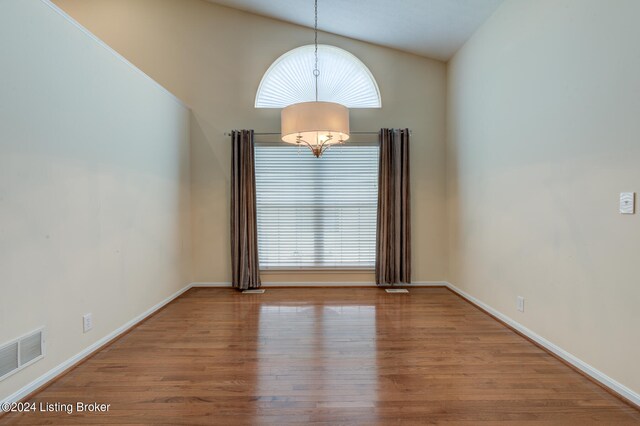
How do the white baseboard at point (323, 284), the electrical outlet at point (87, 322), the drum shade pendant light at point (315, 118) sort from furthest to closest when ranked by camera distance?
the white baseboard at point (323, 284) < the drum shade pendant light at point (315, 118) < the electrical outlet at point (87, 322)

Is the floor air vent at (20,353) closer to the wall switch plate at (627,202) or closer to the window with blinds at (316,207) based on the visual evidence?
the window with blinds at (316,207)

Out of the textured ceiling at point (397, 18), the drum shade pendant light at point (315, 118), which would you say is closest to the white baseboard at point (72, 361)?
the drum shade pendant light at point (315, 118)

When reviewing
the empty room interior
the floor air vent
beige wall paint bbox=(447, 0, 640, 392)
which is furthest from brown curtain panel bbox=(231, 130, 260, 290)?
beige wall paint bbox=(447, 0, 640, 392)

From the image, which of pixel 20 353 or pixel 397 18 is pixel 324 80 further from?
pixel 20 353

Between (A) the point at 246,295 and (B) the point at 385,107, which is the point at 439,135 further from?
(A) the point at 246,295

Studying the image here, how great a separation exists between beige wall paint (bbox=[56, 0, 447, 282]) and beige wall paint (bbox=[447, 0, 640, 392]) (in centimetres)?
89

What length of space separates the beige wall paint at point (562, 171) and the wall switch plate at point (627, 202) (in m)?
0.04

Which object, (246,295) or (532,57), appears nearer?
(532,57)

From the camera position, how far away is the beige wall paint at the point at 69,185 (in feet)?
6.57

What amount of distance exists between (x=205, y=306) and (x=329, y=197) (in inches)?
88.7

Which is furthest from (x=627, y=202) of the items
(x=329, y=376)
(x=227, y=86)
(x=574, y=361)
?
(x=227, y=86)

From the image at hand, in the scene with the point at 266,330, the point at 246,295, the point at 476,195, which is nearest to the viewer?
the point at 266,330

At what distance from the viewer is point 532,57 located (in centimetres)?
293

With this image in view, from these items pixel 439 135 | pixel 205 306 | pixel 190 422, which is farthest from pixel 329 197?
pixel 190 422
